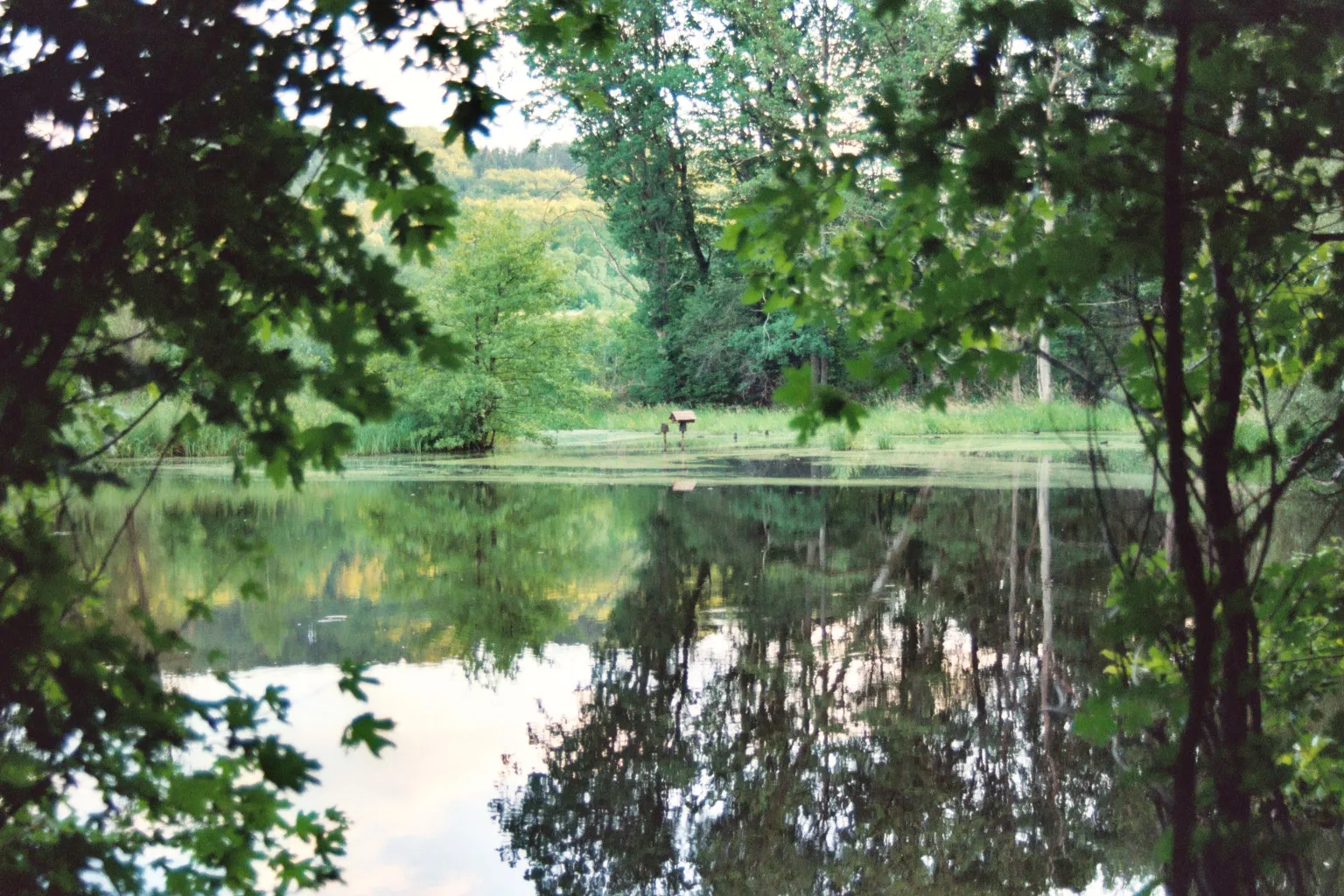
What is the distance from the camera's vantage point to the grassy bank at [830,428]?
1591 cm

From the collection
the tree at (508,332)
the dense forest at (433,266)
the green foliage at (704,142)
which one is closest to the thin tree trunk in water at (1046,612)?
the dense forest at (433,266)

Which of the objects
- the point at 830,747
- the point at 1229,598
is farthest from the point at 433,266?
the point at 830,747

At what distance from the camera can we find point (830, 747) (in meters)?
3.75

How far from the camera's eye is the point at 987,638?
5.16 meters

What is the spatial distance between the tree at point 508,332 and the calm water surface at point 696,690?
8.77 m

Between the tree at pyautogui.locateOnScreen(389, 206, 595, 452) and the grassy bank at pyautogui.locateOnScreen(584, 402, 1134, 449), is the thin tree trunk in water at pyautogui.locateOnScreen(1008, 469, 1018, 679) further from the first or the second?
the tree at pyautogui.locateOnScreen(389, 206, 595, 452)

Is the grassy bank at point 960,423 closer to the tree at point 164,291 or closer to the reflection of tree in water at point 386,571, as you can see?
the reflection of tree in water at point 386,571

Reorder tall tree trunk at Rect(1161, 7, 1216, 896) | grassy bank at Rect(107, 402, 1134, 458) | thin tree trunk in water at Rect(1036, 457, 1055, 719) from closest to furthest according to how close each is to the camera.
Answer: tall tree trunk at Rect(1161, 7, 1216, 896) → thin tree trunk in water at Rect(1036, 457, 1055, 719) → grassy bank at Rect(107, 402, 1134, 458)

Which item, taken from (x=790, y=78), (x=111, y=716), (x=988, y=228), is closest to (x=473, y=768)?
(x=111, y=716)

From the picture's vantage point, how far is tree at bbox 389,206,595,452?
17.4 m

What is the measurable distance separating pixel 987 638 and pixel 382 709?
2.65m

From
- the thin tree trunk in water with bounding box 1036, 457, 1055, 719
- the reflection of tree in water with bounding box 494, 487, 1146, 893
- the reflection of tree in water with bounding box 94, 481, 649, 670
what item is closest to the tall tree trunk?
the reflection of tree in water with bounding box 494, 487, 1146, 893

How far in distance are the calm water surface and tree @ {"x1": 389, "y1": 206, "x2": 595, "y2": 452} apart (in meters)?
8.77

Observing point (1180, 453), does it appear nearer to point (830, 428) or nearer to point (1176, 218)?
point (1176, 218)
